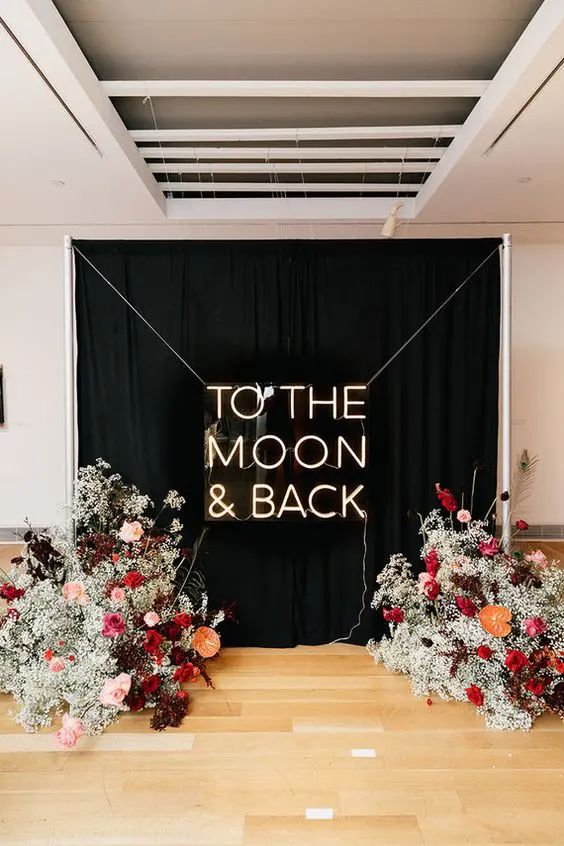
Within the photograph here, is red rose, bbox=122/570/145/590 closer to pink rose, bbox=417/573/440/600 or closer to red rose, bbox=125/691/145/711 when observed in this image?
red rose, bbox=125/691/145/711

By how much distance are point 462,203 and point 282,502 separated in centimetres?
305

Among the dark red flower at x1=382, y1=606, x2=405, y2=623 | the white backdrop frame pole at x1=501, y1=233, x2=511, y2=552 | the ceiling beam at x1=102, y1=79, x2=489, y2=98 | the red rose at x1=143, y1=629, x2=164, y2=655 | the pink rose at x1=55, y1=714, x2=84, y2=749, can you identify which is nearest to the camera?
the pink rose at x1=55, y1=714, x2=84, y2=749

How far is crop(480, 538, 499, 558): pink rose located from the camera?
9.61 feet

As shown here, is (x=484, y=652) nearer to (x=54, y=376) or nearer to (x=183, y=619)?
(x=183, y=619)

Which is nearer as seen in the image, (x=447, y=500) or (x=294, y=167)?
A: (x=447, y=500)

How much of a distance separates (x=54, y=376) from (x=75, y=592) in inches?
150

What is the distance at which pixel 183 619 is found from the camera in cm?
295

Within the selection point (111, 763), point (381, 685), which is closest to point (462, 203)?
point (381, 685)

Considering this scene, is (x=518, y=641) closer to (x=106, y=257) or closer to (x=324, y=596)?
(x=324, y=596)

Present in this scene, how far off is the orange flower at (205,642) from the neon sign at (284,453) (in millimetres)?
674

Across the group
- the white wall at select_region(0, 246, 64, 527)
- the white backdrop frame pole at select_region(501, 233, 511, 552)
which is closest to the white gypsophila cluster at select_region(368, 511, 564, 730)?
the white backdrop frame pole at select_region(501, 233, 511, 552)

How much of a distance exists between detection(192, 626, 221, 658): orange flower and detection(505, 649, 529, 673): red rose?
5.10 feet

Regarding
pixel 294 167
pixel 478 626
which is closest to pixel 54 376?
pixel 294 167

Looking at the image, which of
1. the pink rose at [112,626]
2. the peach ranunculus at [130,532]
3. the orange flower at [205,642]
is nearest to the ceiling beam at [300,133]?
the peach ranunculus at [130,532]
